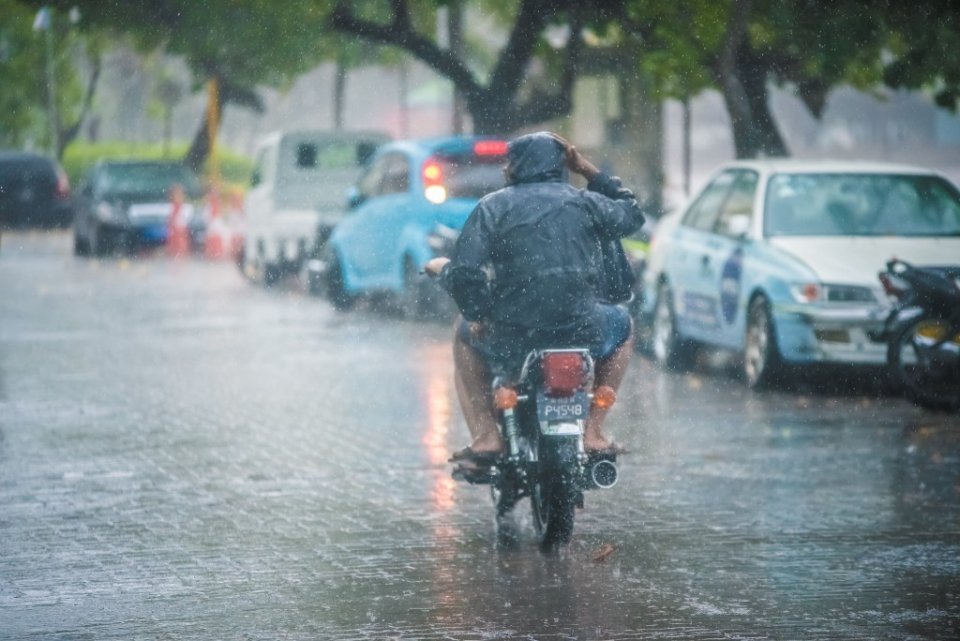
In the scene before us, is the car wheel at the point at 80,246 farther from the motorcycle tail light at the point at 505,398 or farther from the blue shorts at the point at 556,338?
the motorcycle tail light at the point at 505,398

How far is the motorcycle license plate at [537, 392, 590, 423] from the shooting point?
26.5ft

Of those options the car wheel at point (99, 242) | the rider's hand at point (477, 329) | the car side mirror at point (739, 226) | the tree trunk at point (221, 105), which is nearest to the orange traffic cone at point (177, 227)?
the car wheel at point (99, 242)

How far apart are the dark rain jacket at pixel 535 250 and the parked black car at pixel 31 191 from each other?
37.2 meters

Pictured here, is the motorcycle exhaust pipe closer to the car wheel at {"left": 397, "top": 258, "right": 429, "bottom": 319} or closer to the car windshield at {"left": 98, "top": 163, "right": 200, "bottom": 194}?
the car wheel at {"left": 397, "top": 258, "right": 429, "bottom": 319}

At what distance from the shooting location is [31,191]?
44969 millimetres

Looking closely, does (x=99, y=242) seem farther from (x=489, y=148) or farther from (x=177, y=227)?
(x=489, y=148)

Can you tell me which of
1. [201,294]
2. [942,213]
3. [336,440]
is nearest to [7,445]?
[336,440]

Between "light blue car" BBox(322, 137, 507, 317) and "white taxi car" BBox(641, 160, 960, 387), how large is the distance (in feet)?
8.52

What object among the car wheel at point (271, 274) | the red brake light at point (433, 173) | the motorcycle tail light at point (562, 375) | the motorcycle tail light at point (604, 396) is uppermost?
the red brake light at point (433, 173)

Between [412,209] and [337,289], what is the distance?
9.19 ft

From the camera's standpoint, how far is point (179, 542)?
27.7 ft

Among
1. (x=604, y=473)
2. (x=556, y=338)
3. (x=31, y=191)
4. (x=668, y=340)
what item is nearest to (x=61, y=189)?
(x=31, y=191)

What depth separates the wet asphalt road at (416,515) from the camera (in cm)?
698

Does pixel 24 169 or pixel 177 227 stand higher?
pixel 24 169
